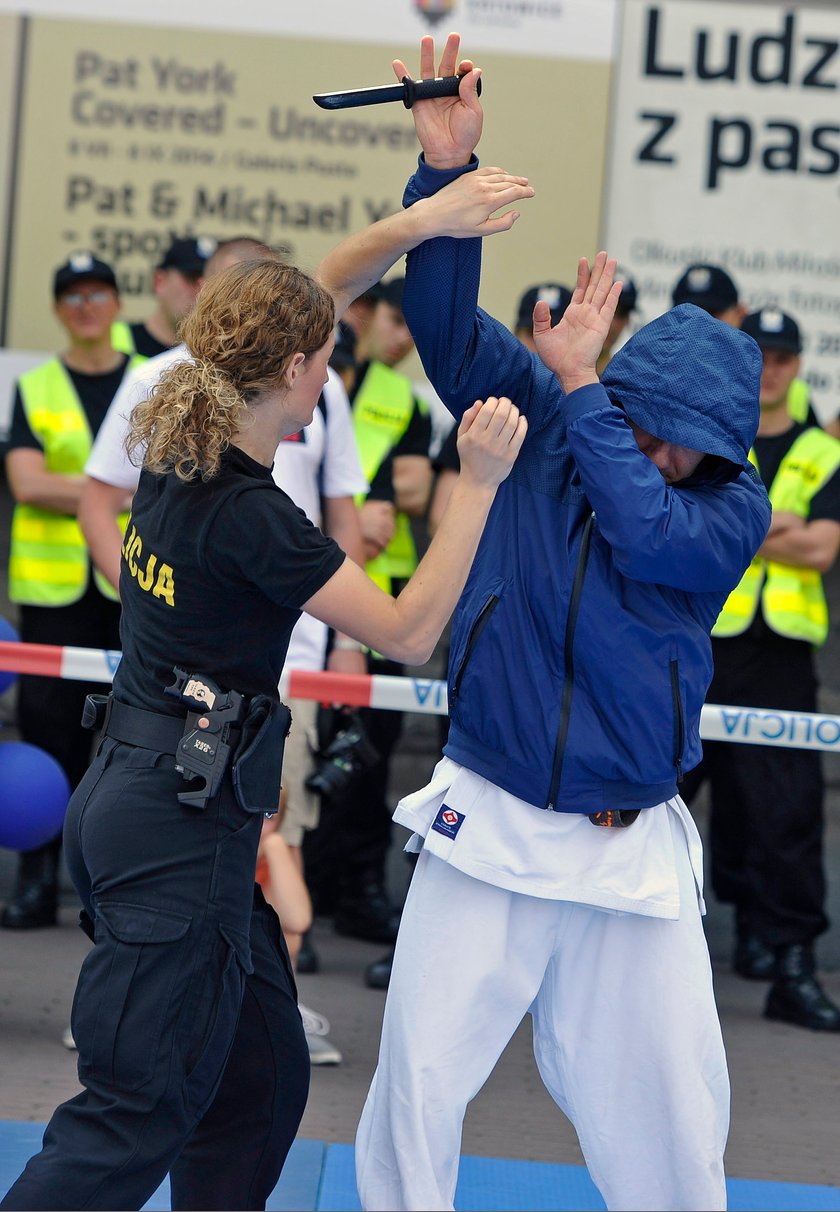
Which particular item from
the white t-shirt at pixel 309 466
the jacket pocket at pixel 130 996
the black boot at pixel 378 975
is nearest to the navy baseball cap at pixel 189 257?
the white t-shirt at pixel 309 466

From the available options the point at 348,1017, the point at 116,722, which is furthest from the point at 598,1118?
the point at 348,1017

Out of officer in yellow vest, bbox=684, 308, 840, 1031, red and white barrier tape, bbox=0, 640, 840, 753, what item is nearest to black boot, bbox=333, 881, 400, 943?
officer in yellow vest, bbox=684, 308, 840, 1031

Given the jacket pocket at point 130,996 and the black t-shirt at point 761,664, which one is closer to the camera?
the jacket pocket at point 130,996

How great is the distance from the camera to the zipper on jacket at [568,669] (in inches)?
114

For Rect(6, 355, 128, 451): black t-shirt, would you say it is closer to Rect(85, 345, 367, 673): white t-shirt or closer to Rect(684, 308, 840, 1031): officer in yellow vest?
Rect(85, 345, 367, 673): white t-shirt

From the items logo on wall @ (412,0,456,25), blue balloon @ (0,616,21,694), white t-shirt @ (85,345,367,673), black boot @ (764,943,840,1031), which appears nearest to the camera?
white t-shirt @ (85,345,367,673)

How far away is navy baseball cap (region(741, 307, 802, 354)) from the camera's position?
5621 mm

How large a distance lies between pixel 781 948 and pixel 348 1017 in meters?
1.42

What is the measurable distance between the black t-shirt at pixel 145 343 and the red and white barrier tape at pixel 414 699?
5.02 feet

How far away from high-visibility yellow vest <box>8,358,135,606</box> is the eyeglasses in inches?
10.3

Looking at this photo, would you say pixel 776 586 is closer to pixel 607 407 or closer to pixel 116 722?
pixel 607 407

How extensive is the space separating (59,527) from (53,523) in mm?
Result: 26

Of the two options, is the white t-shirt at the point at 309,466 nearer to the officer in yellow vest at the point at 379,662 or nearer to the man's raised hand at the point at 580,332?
the officer in yellow vest at the point at 379,662

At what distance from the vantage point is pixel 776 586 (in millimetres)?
5641
